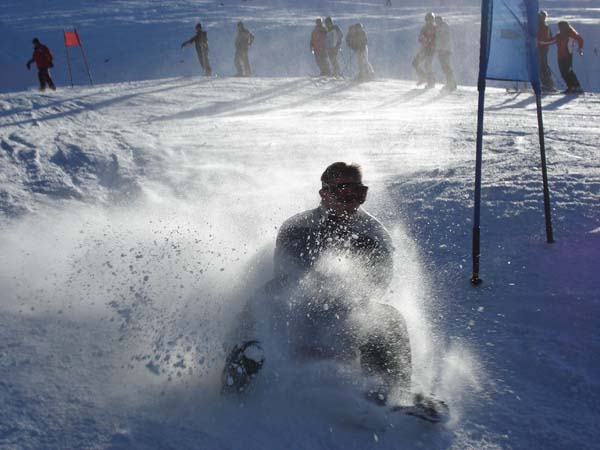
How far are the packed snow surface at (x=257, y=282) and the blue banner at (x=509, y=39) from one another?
1.44m

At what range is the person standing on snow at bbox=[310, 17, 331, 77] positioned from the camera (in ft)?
53.2

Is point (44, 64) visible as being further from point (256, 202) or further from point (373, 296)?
point (373, 296)

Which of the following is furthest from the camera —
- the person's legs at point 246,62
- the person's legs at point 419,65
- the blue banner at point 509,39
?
the person's legs at point 246,62

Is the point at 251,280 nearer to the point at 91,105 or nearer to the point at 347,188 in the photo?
the point at 347,188

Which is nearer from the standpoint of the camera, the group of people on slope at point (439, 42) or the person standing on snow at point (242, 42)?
the group of people on slope at point (439, 42)

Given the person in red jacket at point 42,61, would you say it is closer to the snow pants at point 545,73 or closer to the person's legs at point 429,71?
the person's legs at point 429,71

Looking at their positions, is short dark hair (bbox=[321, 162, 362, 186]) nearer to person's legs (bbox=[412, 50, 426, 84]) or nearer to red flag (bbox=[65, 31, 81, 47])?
person's legs (bbox=[412, 50, 426, 84])

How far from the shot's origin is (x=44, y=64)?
14.5 m

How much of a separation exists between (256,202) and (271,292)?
273cm

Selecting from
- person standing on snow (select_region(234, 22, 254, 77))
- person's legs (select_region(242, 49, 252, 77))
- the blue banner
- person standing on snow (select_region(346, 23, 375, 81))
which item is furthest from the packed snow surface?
person's legs (select_region(242, 49, 252, 77))

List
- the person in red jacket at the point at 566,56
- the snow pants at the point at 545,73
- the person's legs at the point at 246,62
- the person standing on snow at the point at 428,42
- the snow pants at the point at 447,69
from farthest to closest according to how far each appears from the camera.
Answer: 1. the person's legs at the point at 246,62
2. the person standing on snow at the point at 428,42
3. the snow pants at the point at 447,69
4. the snow pants at the point at 545,73
5. the person in red jacket at the point at 566,56

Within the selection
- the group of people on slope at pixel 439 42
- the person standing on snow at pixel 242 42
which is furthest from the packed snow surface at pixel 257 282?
the person standing on snow at pixel 242 42

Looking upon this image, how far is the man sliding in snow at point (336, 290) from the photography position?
287cm

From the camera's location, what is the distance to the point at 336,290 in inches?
122
